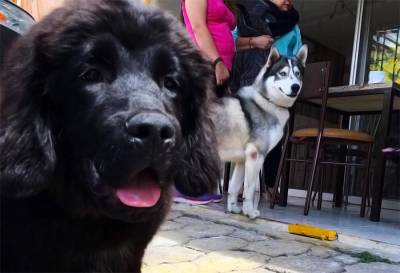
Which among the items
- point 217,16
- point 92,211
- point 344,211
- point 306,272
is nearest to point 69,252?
point 92,211

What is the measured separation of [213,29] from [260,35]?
0.78 m

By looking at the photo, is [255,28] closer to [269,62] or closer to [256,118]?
[269,62]

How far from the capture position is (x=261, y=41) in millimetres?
4289

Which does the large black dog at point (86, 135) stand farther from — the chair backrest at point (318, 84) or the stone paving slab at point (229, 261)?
the chair backrest at point (318, 84)

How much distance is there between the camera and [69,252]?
139cm

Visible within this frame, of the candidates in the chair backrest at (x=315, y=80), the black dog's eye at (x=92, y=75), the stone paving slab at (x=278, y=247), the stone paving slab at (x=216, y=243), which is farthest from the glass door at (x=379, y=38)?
the black dog's eye at (x=92, y=75)

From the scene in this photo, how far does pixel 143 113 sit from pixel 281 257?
5.99 feet

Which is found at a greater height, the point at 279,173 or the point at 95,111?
the point at 95,111

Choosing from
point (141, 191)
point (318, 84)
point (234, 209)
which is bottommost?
point (234, 209)

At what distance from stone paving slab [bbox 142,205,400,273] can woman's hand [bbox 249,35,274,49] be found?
1.63 meters

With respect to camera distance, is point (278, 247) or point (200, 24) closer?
point (278, 247)

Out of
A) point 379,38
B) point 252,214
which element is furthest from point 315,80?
point 379,38

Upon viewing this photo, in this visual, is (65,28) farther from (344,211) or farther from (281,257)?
(344,211)

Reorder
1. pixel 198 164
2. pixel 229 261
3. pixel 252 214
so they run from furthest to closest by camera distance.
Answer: pixel 252 214 → pixel 229 261 → pixel 198 164
